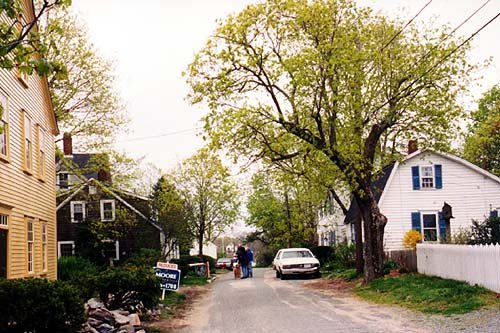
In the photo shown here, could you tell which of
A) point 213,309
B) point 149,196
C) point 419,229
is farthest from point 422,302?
point 149,196

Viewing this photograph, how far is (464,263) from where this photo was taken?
18.4 metres

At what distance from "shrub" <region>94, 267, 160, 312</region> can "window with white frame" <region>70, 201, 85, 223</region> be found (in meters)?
32.1

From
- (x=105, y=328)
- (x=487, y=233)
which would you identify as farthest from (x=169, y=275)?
(x=487, y=233)

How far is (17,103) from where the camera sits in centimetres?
1922

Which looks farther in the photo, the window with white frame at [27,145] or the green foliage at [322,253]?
the green foliage at [322,253]

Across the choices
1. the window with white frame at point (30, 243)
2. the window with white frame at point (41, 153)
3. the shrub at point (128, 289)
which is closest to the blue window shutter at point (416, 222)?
the window with white frame at point (41, 153)

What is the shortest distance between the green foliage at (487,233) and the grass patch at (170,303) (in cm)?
999

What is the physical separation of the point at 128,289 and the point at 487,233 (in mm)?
13293

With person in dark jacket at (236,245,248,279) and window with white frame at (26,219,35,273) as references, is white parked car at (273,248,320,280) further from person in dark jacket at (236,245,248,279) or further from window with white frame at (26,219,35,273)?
window with white frame at (26,219,35,273)

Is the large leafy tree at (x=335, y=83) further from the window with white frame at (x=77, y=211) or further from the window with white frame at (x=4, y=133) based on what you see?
the window with white frame at (x=77, y=211)

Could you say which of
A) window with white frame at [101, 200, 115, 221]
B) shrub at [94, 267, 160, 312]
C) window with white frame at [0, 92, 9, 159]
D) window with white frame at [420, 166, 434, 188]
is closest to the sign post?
shrub at [94, 267, 160, 312]

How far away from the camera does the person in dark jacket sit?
1448 inches

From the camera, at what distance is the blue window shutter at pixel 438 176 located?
127 feet

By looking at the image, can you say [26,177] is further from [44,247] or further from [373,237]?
[373,237]
